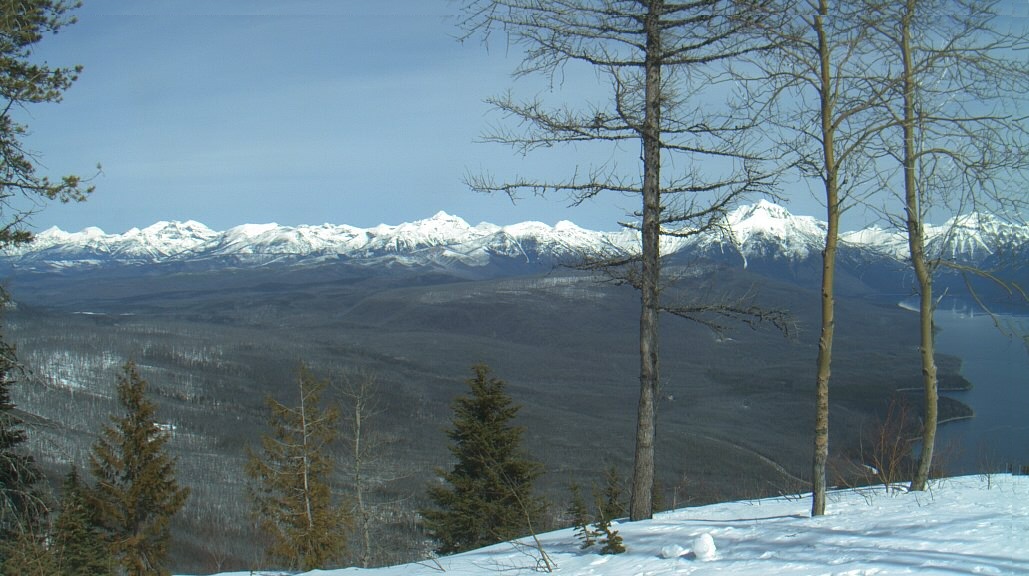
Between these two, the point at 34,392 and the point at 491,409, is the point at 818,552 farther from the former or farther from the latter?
the point at 34,392

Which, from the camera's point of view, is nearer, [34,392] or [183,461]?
[183,461]

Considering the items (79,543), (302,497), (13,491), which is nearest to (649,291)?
(13,491)

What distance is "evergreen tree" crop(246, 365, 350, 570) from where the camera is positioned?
18.5 meters

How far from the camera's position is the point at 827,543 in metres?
6.20

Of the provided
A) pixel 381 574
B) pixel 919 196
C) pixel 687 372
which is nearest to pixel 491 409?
pixel 381 574

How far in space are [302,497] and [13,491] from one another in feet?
38.4

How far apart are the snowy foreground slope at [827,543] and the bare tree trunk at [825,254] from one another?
0.53 m

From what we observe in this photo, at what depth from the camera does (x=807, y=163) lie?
838 cm

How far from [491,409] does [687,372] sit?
168320mm

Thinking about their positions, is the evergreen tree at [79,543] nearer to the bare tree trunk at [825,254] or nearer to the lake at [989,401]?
the bare tree trunk at [825,254]

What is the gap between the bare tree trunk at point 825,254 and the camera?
8.03m

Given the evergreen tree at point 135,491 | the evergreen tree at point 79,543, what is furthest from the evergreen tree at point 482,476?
the evergreen tree at point 135,491

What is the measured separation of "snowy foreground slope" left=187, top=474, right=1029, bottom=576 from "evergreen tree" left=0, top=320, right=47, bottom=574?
3460 millimetres

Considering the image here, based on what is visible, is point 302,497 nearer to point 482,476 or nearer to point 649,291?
point 482,476
